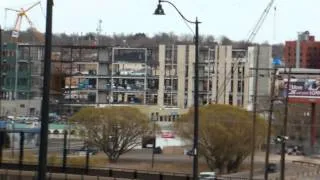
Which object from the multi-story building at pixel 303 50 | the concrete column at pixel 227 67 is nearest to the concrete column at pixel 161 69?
the concrete column at pixel 227 67

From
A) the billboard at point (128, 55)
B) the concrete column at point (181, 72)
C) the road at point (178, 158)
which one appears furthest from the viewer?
the billboard at point (128, 55)

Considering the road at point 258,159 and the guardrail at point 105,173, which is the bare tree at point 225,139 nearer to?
the road at point 258,159

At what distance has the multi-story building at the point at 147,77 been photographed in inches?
5586

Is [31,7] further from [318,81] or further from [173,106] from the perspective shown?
[318,81]

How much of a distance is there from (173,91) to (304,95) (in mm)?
Answer: 66474

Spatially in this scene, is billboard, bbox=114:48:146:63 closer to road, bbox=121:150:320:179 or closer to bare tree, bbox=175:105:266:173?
road, bbox=121:150:320:179

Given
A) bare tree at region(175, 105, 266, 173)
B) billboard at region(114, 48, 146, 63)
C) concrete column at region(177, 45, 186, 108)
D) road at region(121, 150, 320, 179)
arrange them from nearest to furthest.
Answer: road at region(121, 150, 320, 179) < bare tree at region(175, 105, 266, 173) < concrete column at region(177, 45, 186, 108) < billboard at region(114, 48, 146, 63)

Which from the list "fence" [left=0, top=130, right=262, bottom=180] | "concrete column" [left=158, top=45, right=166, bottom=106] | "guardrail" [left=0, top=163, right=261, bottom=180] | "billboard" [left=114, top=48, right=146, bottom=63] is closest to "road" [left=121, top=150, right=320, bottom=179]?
"guardrail" [left=0, top=163, right=261, bottom=180]

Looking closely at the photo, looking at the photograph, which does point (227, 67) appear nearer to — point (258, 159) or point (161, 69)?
point (161, 69)

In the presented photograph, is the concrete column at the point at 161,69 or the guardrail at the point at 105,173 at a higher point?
the concrete column at the point at 161,69

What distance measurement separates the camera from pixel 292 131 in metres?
117

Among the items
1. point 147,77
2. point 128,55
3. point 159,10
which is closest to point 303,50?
point 147,77

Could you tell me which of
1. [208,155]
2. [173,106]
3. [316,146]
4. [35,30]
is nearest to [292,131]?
[316,146]

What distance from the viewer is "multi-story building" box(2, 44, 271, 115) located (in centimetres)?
14188
